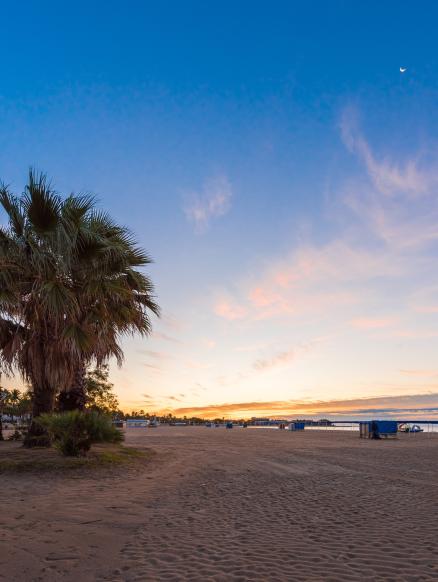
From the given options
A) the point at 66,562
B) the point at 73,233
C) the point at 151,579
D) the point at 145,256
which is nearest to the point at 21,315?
the point at 73,233

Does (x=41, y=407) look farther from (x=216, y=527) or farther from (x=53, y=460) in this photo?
(x=216, y=527)

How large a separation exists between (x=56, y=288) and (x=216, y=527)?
907cm

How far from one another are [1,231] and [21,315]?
275cm

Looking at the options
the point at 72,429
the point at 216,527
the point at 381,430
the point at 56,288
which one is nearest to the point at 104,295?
the point at 56,288

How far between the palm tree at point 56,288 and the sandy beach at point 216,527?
13.2 feet

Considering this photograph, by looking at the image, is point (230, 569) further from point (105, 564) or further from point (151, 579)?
point (105, 564)

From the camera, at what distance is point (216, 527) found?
23.1 ft

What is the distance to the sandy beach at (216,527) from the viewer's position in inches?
201

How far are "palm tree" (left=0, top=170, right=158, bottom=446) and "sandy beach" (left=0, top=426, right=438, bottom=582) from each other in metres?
4.01

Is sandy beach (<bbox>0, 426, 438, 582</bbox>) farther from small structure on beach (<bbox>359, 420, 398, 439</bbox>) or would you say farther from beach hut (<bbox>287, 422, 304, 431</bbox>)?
beach hut (<bbox>287, 422, 304, 431</bbox>)

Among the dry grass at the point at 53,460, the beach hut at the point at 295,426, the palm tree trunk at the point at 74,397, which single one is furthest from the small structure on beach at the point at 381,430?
the palm tree trunk at the point at 74,397

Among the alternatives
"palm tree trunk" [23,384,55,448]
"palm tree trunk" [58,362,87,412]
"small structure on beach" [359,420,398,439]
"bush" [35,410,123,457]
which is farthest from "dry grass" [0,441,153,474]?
"small structure on beach" [359,420,398,439]

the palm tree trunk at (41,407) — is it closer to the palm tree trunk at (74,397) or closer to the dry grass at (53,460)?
the dry grass at (53,460)

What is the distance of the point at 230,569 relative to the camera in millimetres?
5082
